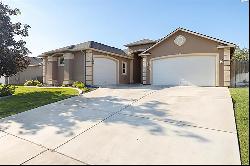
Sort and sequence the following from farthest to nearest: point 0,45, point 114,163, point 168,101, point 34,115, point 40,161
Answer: point 0,45
point 168,101
point 34,115
point 40,161
point 114,163

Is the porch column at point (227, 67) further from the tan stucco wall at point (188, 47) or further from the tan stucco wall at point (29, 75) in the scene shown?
the tan stucco wall at point (29, 75)

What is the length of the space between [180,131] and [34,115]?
6006 millimetres

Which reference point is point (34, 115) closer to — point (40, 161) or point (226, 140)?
point (40, 161)

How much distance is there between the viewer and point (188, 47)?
16.8 m

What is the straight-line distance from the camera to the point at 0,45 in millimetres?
14852

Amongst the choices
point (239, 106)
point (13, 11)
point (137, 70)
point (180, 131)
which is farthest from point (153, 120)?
point (137, 70)

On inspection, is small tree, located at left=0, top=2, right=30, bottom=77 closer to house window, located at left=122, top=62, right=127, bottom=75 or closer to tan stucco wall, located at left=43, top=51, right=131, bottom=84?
tan stucco wall, located at left=43, top=51, right=131, bottom=84

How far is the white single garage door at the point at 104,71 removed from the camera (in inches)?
768

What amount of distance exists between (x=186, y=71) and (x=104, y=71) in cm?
781

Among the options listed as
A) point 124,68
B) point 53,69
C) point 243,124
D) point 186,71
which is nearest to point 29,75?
point 53,69

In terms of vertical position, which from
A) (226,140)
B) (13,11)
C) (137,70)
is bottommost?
(226,140)

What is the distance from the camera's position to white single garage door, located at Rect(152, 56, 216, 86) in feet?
52.2

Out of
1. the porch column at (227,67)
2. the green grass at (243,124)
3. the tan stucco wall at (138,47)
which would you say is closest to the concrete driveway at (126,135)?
the green grass at (243,124)

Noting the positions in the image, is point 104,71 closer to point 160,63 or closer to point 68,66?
point 68,66
